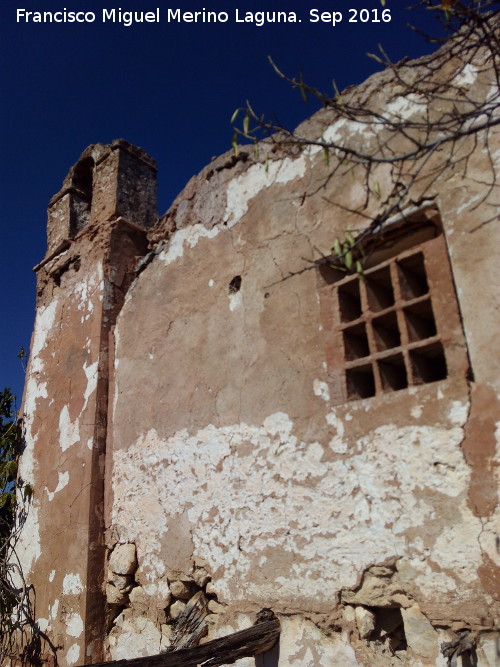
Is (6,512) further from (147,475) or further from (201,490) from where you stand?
(201,490)

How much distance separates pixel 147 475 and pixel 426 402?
7.30 ft

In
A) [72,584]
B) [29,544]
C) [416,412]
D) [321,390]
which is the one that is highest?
[321,390]

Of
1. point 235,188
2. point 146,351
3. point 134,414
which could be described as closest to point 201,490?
point 134,414

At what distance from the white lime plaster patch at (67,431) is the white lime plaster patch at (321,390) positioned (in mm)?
2338

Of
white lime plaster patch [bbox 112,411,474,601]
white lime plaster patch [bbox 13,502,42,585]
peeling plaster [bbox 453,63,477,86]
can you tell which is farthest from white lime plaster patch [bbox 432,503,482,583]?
white lime plaster patch [bbox 13,502,42,585]

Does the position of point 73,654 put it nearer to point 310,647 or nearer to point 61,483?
point 61,483

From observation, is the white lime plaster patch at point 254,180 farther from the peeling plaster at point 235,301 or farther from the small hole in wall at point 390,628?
the small hole in wall at point 390,628

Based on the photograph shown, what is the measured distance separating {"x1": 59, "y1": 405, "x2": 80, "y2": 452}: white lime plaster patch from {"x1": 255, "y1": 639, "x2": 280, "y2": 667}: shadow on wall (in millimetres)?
2339

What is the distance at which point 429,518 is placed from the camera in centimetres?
283

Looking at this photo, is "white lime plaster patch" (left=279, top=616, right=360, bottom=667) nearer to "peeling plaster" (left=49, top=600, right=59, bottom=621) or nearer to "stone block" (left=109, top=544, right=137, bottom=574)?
"stone block" (left=109, top=544, right=137, bottom=574)

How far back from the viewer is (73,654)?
167 inches

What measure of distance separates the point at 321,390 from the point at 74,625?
2.58m

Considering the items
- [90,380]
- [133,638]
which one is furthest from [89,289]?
[133,638]

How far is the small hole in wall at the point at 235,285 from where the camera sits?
13.7 feet
